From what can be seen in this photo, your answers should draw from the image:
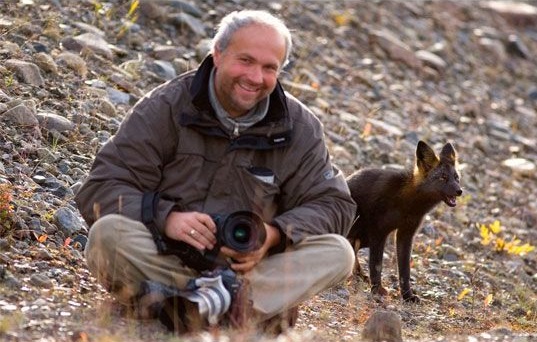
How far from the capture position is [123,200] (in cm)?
690

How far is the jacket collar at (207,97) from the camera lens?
23.6 feet

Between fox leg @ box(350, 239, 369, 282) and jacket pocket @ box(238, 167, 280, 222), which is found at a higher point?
jacket pocket @ box(238, 167, 280, 222)

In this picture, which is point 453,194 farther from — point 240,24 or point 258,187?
point 240,24

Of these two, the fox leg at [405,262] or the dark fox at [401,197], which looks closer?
the fox leg at [405,262]

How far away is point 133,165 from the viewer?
7047 millimetres

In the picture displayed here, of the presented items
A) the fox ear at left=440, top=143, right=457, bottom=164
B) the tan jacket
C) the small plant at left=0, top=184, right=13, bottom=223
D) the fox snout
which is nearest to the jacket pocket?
the tan jacket

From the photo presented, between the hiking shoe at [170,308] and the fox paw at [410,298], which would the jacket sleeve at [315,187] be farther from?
the fox paw at [410,298]

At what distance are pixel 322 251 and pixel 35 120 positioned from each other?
357 centimetres

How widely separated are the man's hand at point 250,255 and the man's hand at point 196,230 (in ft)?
0.37

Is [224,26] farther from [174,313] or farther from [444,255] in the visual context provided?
[444,255]

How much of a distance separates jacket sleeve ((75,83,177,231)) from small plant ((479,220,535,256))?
18.0 feet

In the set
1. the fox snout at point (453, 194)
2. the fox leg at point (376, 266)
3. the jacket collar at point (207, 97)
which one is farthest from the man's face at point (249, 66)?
the fox snout at point (453, 194)

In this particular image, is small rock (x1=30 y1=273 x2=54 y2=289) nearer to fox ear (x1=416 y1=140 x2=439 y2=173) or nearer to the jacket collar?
the jacket collar

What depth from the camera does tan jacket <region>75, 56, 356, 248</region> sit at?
7035 mm
